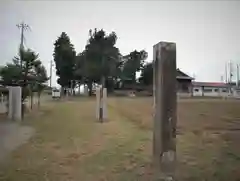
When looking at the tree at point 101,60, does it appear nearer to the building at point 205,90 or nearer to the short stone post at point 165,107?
the building at point 205,90

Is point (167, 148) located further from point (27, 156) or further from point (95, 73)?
point (95, 73)

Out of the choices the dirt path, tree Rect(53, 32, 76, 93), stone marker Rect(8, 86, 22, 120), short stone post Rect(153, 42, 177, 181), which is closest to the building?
tree Rect(53, 32, 76, 93)

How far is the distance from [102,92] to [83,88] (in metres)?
8.04

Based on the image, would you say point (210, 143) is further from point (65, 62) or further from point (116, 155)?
point (65, 62)

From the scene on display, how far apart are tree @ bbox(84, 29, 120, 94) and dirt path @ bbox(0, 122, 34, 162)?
544 cm

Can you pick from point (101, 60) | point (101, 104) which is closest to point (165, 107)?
point (101, 104)

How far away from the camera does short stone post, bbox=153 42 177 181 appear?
2768 mm

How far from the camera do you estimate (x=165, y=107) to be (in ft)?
9.14

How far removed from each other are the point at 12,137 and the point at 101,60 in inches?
316

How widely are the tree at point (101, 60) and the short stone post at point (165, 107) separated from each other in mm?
8467

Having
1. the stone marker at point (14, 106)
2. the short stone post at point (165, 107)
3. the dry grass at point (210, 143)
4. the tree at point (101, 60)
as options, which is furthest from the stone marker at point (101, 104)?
the short stone post at point (165, 107)

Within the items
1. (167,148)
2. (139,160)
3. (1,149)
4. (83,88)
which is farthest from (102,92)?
(83,88)

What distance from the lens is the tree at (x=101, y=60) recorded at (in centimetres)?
1220

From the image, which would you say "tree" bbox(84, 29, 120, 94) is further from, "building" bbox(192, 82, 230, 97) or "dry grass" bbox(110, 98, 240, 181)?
"dry grass" bbox(110, 98, 240, 181)
